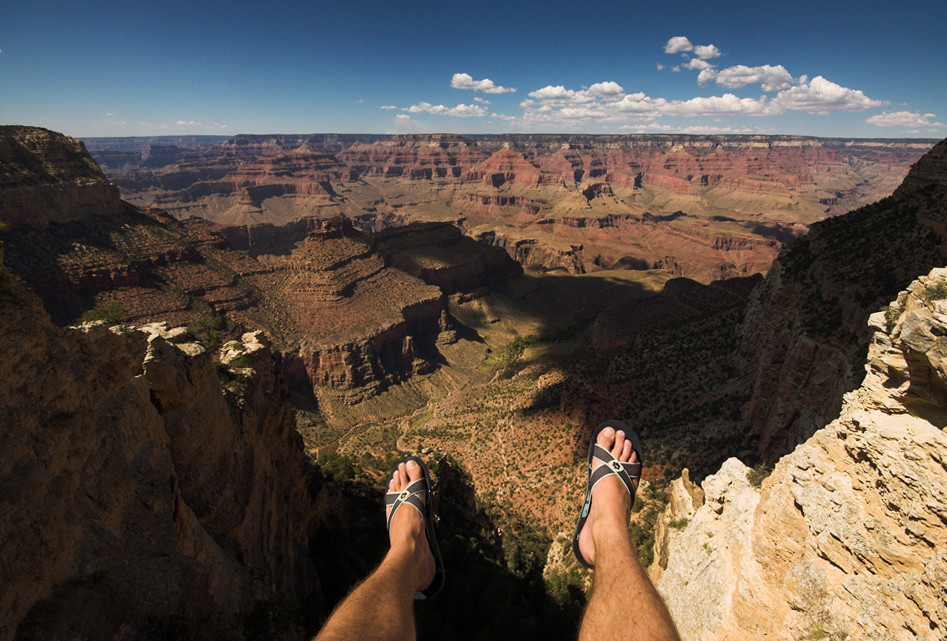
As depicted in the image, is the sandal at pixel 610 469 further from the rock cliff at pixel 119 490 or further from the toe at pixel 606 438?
the rock cliff at pixel 119 490

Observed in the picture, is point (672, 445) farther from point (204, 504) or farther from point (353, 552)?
point (204, 504)

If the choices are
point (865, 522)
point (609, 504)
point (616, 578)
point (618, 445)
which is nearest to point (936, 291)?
point (865, 522)

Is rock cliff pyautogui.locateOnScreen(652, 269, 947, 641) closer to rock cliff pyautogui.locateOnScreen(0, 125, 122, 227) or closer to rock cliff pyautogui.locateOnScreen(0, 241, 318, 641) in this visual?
rock cliff pyautogui.locateOnScreen(0, 241, 318, 641)

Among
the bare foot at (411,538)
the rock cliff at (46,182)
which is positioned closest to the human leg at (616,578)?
the bare foot at (411,538)

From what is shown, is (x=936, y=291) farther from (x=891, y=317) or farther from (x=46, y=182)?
(x=46, y=182)

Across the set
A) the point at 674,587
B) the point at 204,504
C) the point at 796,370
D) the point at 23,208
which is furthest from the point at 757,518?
the point at 23,208

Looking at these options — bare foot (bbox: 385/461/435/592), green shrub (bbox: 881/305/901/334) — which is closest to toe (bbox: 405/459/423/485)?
bare foot (bbox: 385/461/435/592)
